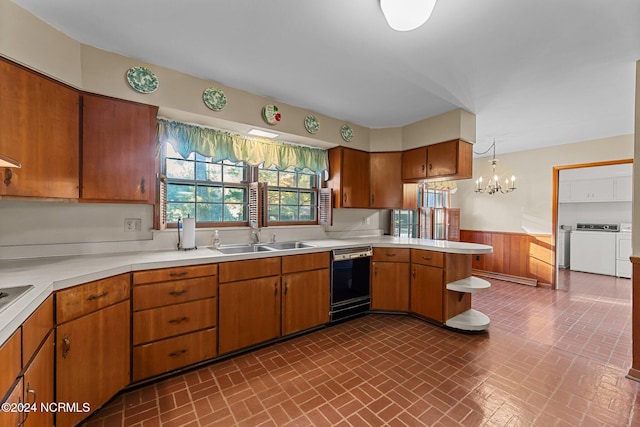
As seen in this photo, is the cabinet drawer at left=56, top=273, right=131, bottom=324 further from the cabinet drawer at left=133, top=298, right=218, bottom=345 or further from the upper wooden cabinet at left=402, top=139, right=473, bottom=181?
the upper wooden cabinet at left=402, top=139, right=473, bottom=181

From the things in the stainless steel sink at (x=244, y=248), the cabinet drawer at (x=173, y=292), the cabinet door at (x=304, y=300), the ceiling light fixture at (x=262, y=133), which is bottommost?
the cabinet door at (x=304, y=300)

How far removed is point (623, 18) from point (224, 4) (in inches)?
97.0

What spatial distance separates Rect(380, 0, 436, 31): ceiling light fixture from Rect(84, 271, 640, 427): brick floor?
7.68 ft

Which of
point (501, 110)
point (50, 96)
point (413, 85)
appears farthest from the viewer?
point (501, 110)

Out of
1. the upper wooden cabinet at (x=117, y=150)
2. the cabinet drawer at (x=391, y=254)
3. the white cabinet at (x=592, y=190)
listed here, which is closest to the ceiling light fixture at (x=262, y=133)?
the upper wooden cabinet at (x=117, y=150)

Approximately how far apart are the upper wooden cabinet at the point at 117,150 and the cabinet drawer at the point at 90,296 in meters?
0.71

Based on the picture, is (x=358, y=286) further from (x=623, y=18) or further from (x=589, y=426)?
(x=623, y=18)

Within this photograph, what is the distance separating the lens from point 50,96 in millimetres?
1761

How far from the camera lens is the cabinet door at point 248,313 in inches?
88.7

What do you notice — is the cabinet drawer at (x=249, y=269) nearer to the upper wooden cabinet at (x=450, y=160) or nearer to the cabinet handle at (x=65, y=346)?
the cabinet handle at (x=65, y=346)

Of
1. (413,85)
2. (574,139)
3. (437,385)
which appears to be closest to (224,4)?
(413,85)

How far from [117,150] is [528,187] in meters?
6.13

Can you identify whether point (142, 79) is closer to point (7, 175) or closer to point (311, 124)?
point (7, 175)

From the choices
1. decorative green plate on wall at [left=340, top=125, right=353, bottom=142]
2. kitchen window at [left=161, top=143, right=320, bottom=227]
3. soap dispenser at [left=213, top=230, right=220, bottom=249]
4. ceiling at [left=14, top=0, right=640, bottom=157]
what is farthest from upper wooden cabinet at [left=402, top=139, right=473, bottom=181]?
soap dispenser at [left=213, top=230, right=220, bottom=249]
